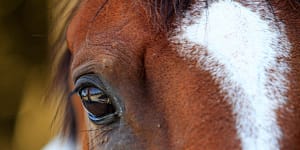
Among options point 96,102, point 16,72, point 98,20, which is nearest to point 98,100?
point 96,102

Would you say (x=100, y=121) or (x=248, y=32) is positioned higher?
(x=248, y=32)

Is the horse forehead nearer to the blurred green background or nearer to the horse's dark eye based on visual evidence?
the horse's dark eye

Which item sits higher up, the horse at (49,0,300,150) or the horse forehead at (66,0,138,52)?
the horse forehead at (66,0,138,52)

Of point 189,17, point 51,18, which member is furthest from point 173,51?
point 51,18

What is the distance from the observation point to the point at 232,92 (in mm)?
876

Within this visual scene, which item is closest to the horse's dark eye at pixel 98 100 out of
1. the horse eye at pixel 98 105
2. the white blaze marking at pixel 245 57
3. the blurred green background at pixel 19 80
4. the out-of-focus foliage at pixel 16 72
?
the horse eye at pixel 98 105

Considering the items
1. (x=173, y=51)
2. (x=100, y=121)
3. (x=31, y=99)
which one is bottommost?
(x=31, y=99)

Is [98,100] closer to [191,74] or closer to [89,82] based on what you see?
[89,82]

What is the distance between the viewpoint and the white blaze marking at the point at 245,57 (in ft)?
2.75

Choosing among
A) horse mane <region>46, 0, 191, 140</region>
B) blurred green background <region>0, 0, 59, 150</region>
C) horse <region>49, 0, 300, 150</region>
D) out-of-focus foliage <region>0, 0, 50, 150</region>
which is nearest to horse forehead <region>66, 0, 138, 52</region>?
horse <region>49, 0, 300, 150</region>

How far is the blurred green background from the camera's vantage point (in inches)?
114

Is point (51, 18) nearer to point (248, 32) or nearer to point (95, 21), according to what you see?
point (95, 21)

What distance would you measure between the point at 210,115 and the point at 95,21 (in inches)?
14.2

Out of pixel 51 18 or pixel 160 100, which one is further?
pixel 51 18
